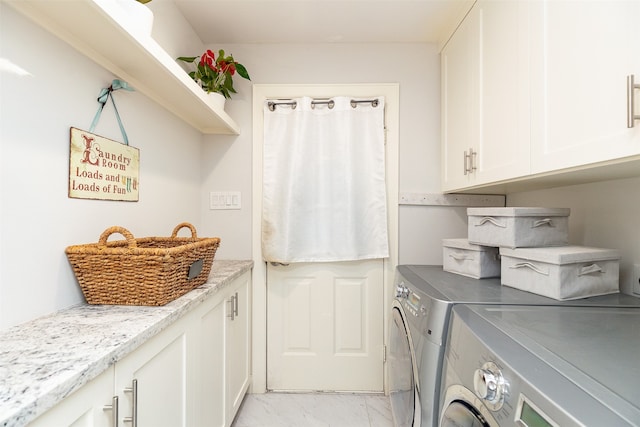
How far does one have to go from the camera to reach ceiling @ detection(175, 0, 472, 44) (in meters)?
1.60

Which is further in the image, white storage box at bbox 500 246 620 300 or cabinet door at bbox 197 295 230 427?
cabinet door at bbox 197 295 230 427

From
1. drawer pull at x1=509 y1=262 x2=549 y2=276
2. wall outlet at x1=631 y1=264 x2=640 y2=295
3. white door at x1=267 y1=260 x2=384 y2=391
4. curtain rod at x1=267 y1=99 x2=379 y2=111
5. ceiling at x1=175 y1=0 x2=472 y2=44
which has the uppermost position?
ceiling at x1=175 y1=0 x2=472 y2=44

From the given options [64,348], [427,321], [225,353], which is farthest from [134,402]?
[427,321]

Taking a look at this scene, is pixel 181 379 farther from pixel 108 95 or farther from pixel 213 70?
pixel 213 70

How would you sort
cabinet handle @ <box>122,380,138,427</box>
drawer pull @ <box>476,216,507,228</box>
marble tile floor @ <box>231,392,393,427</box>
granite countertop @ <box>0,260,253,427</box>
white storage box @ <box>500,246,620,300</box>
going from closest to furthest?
1. granite countertop @ <box>0,260,253,427</box>
2. cabinet handle @ <box>122,380,138,427</box>
3. white storage box @ <box>500,246,620,300</box>
4. drawer pull @ <box>476,216,507,228</box>
5. marble tile floor @ <box>231,392,393,427</box>

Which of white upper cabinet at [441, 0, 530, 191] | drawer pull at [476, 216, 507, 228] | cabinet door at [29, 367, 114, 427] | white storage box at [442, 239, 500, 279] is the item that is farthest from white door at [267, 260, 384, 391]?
cabinet door at [29, 367, 114, 427]

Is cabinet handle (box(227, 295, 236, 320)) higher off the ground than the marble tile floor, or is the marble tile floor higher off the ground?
cabinet handle (box(227, 295, 236, 320))

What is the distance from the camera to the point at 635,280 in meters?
1.14

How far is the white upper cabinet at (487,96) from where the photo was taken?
3.81ft

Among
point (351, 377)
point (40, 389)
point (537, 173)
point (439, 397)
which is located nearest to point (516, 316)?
point (439, 397)

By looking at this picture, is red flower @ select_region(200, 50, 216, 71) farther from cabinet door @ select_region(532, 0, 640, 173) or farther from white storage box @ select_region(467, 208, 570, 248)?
white storage box @ select_region(467, 208, 570, 248)

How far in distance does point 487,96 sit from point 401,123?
2.07ft

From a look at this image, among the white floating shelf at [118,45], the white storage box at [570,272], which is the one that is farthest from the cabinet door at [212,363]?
the white storage box at [570,272]

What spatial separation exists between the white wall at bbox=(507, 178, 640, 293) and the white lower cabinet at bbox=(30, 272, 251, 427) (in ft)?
5.39
